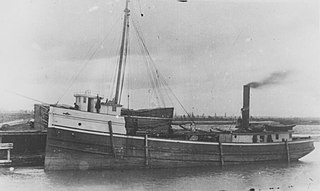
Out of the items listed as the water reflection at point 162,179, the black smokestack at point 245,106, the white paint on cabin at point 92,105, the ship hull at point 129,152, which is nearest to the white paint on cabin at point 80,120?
the ship hull at point 129,152

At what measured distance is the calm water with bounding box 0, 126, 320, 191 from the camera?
12.3m

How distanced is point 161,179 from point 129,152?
217 cm

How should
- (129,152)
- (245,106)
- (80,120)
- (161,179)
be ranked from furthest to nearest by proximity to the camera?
(245,106) < (129,152) < (80,120) < (161,179)

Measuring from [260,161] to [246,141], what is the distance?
1.35 metres

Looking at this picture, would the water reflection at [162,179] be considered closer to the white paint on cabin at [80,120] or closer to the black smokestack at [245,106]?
the white paint on cabin at [80,120]

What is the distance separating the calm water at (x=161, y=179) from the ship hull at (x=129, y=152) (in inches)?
19.1

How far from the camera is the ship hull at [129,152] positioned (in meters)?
14.6

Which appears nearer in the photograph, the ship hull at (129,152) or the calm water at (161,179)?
the calm water at (161,179)

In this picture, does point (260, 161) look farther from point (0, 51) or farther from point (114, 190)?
point (0, 51)

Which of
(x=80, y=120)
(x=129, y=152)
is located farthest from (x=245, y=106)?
(x=80, y=120)

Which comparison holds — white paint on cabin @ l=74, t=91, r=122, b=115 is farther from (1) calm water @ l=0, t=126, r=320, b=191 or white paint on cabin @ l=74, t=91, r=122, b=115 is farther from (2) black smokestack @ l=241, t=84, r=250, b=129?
(2) black smokestack @ l=241, t=84, r=250, b=129

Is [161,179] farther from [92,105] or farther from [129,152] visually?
[92,105]

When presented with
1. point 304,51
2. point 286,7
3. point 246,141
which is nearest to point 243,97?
point 246,141

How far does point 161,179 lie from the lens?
14.0 metres
